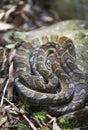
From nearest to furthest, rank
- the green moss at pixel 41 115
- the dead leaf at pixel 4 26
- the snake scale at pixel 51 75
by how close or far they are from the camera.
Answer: the green moss at pixel 41 115 → the snake scale at pixel 51 75 → the dead leaf at pixel 4 26

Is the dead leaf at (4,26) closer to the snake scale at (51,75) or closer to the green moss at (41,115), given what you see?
the snake scale at (51,75)

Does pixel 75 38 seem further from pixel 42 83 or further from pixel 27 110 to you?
pixel 27 110

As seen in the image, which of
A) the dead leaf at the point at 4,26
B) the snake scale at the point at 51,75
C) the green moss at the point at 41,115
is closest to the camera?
the green moss at the point at 41,115

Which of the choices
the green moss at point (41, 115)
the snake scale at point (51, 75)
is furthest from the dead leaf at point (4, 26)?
the green moss at point (41, 115)

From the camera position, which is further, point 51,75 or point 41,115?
point 51,75

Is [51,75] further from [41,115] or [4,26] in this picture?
[4,26]

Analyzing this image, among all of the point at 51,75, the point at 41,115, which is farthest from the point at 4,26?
the point at 41,115

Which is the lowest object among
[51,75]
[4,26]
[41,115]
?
[41,115]

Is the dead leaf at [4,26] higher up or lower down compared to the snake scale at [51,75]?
higher up

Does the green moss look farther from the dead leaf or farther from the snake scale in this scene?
the dead leaf
